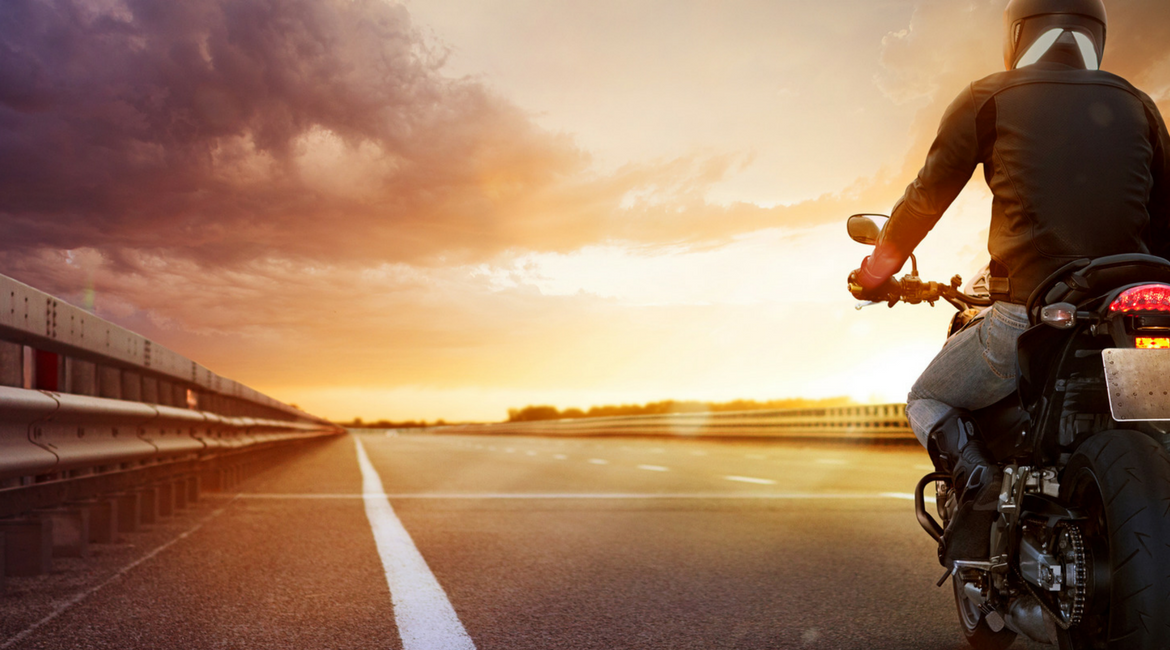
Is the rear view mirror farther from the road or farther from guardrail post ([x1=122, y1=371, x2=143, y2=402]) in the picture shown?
guardrail post ([x1=122, y1=371, x2=143, y2=402])

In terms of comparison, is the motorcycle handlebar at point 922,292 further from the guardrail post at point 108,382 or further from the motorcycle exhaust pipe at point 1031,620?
the guardrail post at point 108,382

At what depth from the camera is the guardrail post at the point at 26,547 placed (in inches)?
186

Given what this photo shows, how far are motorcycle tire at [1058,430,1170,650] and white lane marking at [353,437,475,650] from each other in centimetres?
195

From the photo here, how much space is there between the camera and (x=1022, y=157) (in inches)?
113

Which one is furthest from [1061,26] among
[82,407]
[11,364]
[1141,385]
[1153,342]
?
[82,407]

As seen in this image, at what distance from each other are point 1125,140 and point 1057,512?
108 cm

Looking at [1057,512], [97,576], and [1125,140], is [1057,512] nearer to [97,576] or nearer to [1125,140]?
[1125,140]

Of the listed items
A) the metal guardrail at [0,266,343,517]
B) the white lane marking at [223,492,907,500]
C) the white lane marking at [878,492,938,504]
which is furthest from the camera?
the white lane marking at [223,492,907,500]

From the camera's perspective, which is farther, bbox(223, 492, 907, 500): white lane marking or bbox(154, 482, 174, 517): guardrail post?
bbox(223, 492, 907, 500): white lane marking

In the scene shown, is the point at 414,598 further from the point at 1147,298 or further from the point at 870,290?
the point at 1147,298

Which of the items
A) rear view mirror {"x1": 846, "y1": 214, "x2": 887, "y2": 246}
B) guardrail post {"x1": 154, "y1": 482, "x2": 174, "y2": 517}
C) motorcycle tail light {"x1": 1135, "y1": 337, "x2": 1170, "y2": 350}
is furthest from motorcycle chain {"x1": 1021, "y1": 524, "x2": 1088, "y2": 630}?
guardrail post {"x1": 154, "y1": 482, "x2": 174, "y2": 517}

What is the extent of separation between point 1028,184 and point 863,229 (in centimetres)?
80

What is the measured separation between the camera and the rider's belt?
114 inches

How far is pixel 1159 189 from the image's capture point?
2988mm
